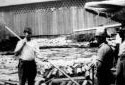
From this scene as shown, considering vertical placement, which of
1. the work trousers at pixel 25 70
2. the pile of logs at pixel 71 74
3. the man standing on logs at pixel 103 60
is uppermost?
the man standing on logs at pixel 103 60

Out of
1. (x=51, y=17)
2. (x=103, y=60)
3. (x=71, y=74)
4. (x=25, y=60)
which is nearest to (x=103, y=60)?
(x=103, y=60)

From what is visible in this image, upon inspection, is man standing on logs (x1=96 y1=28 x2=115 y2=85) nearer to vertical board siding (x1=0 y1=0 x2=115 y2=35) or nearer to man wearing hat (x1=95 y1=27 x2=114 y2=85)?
man wearing hat (x1=95 y1=27 x2=114 y2=85)

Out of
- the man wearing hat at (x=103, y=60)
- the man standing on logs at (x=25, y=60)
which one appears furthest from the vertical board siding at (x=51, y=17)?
the man wearing hat at (x=103, y=60)

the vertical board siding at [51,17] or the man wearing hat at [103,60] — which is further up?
the vertical board siding at [51,17]

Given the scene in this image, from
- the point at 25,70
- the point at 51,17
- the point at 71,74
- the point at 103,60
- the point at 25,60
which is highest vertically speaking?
the point at 51,17

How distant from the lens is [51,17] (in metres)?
14.0

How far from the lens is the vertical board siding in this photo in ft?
43.3

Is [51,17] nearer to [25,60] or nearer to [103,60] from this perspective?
[25,60]

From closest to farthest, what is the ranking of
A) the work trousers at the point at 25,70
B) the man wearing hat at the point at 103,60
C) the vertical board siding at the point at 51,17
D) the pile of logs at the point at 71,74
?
the man wearing hat at the point at 103,60 → the work trousers at the point at 25,70 → the pile of logs at the point at 71,74 → the vertical board siding at the point at 51,17

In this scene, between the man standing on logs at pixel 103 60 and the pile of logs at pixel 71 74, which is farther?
the pile of logs at pixel 71 74

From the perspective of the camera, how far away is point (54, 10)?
13922 millimetres

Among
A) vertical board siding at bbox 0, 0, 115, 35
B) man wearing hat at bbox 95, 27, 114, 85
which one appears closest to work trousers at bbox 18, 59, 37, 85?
man wearing hat at bbox 95, 27, 114, 85

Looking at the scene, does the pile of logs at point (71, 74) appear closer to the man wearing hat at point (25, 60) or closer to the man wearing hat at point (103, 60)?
the man wearing hat at point (25, 60)

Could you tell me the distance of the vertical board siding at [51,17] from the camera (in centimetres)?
1319
